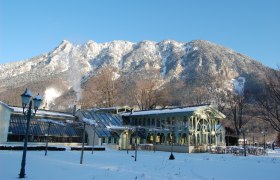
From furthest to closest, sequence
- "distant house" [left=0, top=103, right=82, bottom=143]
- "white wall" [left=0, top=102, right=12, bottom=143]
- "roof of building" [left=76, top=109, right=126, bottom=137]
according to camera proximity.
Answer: "roof of building" [left=76, top=109, right=126, bottom=137], "distant house" [left=0, top=103, right=82, bottom=143], "white wall" [left=0, top=102, right=12, bottom=143]

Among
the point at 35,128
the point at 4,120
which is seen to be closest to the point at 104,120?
the point at 35,128

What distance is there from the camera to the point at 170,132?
1811 inches

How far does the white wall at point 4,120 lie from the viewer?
38562 mm

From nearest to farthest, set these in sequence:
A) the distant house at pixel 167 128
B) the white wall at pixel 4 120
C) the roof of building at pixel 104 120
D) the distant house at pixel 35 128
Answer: the white wall at pixel 4 120
the distant house at pixel 35 128
the distant house at pixel 167 128
the roof of building at pixel 104 120

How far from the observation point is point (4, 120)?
39188mm

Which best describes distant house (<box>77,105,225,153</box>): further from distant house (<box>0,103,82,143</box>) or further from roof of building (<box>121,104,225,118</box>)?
distant house (<box>0,103,82,143</box>)

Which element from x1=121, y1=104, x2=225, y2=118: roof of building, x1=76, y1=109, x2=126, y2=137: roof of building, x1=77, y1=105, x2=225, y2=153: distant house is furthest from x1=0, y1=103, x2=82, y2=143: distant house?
x1=121, y1=104, x2=225, y2=118: roof of building

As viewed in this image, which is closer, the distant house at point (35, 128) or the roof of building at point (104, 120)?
the distant house at point (35, 128)

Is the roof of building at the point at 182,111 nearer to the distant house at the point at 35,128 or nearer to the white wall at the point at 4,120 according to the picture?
the distant house at the point at 35,128

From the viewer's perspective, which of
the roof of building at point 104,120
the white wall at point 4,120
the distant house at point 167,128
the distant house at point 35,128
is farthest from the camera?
the roof of building at point 104,120

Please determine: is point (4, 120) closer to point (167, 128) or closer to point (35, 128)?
point (35, 128)

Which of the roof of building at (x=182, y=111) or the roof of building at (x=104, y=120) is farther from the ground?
the roof of building at (x=182, y=111)

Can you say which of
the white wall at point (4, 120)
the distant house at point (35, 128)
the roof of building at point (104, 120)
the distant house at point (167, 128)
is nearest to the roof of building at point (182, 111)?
the distant house at point (167, 128)

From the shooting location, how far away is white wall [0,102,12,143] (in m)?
38.6
